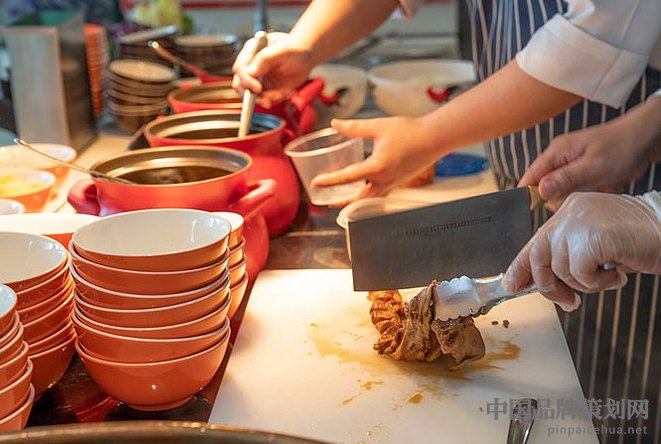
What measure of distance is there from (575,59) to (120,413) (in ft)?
3.17

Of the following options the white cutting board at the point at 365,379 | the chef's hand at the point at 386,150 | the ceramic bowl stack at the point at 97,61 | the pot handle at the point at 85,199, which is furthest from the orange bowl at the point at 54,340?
the ceramic bowl stack at the point at 97,61

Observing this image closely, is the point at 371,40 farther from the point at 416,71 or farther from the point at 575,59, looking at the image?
the point at 575,59

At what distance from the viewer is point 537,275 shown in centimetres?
112

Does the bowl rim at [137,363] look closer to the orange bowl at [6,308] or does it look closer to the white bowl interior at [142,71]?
the orange bowl at [6,308]

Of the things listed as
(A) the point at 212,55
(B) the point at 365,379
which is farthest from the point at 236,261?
(A) the point at 212,55

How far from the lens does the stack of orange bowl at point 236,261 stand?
126 centimetres

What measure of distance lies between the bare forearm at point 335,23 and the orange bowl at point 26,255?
36.2 inches

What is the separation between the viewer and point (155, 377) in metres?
1.05

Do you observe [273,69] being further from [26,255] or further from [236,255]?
[26,255]

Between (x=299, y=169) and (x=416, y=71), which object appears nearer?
(x=299, y=169)

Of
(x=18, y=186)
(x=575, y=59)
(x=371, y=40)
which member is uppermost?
(x=575, y=59)

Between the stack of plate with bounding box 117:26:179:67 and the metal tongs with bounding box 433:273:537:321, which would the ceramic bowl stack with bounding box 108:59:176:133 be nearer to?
the stack of plate with bounding box 117:26:179:67

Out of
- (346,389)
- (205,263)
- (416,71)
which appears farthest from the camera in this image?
(416,71)

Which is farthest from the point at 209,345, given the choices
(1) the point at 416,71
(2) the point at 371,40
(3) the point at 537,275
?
(2) the point at 371,40
